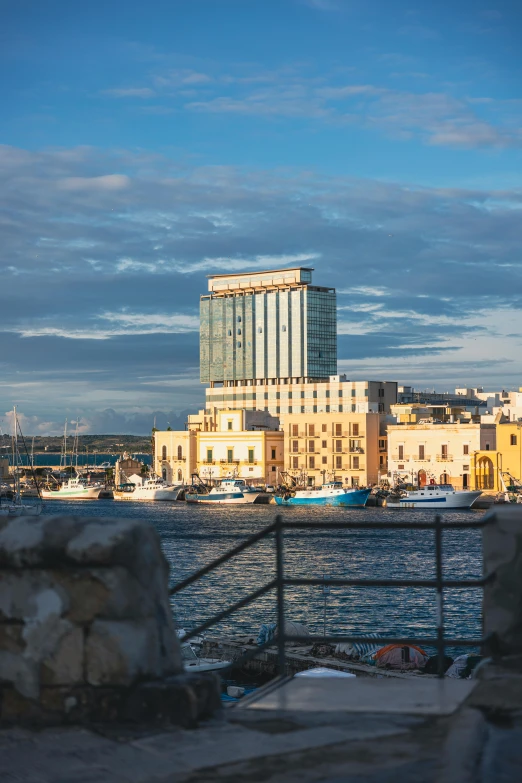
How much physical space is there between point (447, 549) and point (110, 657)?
58.6 meters

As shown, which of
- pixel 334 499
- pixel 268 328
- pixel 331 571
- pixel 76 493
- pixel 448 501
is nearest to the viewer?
pixel 331 571

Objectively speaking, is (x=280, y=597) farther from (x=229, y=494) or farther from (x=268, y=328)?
(x=268, y=328)

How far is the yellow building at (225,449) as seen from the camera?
→ 11712 cm

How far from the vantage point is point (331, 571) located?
48.9 meters

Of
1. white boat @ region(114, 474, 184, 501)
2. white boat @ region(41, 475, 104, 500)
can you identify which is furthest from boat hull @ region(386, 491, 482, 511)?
white boat @ region(41, 475, 104, 500)

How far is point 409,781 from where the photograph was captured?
3.88m

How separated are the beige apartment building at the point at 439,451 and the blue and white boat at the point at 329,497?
589cm

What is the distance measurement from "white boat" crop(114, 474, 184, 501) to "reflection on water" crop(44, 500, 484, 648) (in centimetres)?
2794

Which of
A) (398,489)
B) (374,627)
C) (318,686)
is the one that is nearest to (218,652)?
(374,627)

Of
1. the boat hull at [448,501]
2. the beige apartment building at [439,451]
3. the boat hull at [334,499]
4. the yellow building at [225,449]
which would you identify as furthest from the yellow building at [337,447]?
the boat hull at [448,501]

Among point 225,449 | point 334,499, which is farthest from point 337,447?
point 225,449

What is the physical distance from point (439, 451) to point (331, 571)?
5514 cm

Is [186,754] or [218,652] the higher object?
[186,754]

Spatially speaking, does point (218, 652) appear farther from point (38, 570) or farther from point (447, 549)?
point (447, 549)
